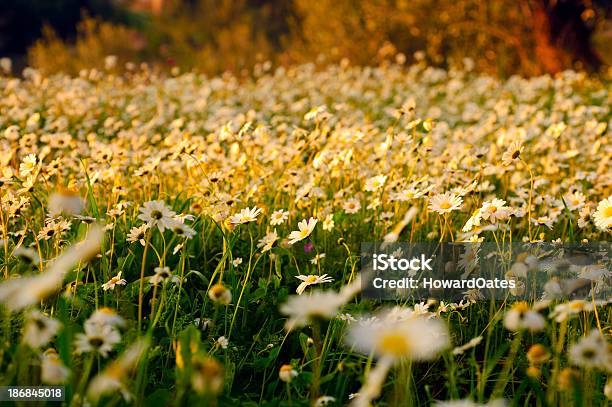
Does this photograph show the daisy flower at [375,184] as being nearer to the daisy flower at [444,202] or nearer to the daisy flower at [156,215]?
the daisy flower at [444,202]

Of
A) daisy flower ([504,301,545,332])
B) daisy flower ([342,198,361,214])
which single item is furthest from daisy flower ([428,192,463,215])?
daisy flower ([504,301,545,332])

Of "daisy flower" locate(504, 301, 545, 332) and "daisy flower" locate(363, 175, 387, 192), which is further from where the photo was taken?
"daisy flower" locate(363, 175, 387, 192)

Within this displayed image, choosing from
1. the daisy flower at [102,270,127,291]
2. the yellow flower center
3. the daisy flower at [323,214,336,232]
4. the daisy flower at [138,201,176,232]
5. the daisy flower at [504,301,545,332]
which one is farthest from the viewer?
the daisy flower at [323,214,336,232]

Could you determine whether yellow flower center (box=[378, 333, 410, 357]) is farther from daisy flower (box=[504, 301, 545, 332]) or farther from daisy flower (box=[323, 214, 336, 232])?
daisy flower (box=[323, 214, 336, 232])

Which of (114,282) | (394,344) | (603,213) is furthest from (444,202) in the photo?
(394,344)

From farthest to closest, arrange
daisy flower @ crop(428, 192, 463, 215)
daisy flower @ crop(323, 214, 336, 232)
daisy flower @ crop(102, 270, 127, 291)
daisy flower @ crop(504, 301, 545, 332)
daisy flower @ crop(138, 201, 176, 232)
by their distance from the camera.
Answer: daisy flower @ crop(323, 214, 336, 232)
daisy flower @ crop(428, 192, 463, 215)
daisy flower @ crop(102, 270, 127, 291)
daisy flower @ crop(138, 201, 176, 232)
daisy flower @ crop(504, 301, 545, 332)

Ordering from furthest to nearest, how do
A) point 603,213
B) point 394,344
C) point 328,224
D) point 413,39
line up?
1. point 413,39
2. point 328,224
3. point 603,213
4. point 394,344

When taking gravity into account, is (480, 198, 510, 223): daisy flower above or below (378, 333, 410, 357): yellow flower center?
above

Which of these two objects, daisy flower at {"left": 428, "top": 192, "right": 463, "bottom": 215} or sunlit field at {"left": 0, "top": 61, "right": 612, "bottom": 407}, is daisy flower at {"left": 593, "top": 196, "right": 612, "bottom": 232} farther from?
daisy flower at {"left": 428, "top": 192, "right": 463, "bottom": 215}

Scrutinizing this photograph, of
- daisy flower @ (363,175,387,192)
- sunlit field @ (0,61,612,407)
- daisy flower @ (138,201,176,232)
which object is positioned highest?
daisy flower @ (138,201,176,232)

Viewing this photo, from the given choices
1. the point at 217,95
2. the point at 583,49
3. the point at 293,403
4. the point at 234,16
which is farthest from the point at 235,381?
the point at 234,16

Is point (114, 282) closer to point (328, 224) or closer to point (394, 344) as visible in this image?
point (328, 224)

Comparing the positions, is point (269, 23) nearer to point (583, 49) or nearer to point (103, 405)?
point (583, 49)

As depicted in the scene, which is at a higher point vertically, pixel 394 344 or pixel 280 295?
pixel 394 344
